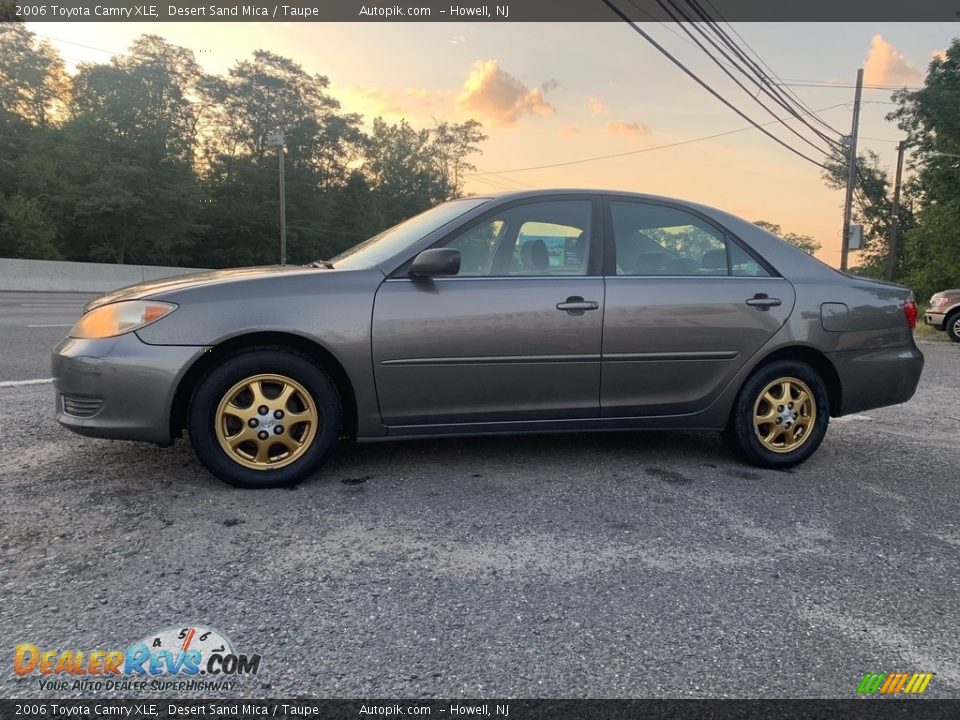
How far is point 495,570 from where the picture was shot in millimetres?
2408

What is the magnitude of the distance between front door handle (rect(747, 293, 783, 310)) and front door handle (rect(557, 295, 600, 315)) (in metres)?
0.97

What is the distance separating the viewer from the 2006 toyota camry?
3012mm

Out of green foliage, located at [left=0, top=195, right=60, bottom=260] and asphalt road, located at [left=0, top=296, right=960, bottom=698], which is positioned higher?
green foliage, located at [left=0, top=195, right=60, bottom=260]

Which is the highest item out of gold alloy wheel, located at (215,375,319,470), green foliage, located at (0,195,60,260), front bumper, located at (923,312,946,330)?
green foliage, located at (0,195,60,260)

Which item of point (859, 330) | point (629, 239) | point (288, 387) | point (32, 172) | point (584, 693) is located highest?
point (32, 172)

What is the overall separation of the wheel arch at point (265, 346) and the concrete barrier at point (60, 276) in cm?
1714

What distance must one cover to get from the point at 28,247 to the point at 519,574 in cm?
3206

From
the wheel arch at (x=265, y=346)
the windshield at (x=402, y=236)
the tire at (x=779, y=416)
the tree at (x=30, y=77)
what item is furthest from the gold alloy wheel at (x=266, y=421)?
the tree at (x=30, y=77)

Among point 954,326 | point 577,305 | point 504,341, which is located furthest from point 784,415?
point 954,326

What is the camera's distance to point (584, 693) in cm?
175

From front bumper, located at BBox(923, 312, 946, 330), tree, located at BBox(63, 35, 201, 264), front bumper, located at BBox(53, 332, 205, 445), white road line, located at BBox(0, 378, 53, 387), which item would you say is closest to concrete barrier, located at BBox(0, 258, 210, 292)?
tree, located at BBox(63, 35, 201, 264)

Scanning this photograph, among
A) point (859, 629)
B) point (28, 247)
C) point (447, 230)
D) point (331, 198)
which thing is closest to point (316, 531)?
point (447, 230)

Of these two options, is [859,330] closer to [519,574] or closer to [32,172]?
[519,574]

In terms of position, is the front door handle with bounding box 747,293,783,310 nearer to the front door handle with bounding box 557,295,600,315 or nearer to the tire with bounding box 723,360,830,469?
the tire with bounding box 723,360,830,469
